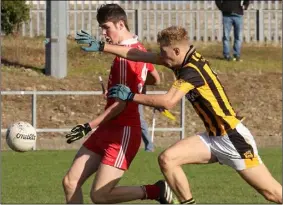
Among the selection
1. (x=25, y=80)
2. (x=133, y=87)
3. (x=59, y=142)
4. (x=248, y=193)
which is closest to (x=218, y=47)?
(x=25, y=80)

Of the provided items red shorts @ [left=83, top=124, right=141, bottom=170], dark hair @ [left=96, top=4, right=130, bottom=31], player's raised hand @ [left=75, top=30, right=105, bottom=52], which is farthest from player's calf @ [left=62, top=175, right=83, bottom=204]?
dark hair @ [left=96, top=4, right=130, bottom=31]

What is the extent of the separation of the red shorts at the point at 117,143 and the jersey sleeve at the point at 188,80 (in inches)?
34.2

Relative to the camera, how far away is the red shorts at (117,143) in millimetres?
10367

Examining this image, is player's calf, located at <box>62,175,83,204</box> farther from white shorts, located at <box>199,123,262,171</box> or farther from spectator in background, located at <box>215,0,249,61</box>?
spectator in background, located at <box>215,0,249,61</box>

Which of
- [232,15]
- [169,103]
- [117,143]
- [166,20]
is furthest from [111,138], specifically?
[166,20]

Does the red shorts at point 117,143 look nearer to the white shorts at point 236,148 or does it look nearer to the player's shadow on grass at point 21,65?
the white shorts at point 236,148

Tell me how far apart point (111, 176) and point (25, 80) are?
626 inches

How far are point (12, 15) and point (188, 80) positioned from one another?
64.7ft

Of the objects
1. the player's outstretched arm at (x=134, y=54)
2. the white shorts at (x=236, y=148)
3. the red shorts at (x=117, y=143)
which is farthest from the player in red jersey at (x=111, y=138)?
the white shorts at (x=236, y=148)

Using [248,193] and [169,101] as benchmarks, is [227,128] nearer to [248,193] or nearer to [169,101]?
[169,101]

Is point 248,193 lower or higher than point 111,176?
lower

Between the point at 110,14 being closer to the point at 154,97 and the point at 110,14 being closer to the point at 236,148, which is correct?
the point at 154,97

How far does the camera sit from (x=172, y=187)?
1005cm

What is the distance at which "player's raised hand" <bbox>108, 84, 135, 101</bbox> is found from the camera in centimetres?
996
